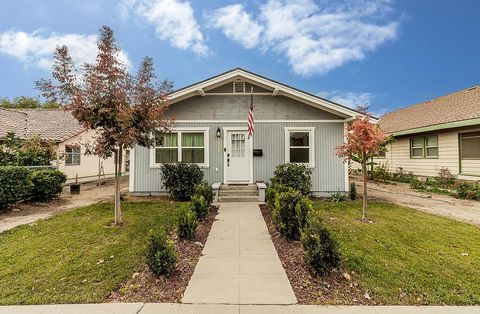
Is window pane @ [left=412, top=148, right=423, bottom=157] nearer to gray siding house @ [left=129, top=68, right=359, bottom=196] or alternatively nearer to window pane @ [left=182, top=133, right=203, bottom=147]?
gray siding house @ [left=129, top=68, right=359, bottom=196]

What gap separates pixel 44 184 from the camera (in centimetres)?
980

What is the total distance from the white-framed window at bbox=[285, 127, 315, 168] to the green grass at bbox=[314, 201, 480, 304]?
3.55m

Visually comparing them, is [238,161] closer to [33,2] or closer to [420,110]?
[33,2]

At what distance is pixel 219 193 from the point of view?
10.1 meters

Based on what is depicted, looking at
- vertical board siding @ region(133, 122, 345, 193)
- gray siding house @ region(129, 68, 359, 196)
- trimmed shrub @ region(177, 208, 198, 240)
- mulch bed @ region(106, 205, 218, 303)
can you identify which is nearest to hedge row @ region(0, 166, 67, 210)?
gray siding house @ region(129, 68, 359, 196)

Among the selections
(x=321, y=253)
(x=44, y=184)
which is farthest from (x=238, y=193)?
(x=44, y=184)

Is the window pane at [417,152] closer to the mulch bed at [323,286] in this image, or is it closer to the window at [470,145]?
the window at [470,145]

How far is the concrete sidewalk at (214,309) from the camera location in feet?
10.3

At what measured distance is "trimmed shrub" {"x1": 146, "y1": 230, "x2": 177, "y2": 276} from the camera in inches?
151

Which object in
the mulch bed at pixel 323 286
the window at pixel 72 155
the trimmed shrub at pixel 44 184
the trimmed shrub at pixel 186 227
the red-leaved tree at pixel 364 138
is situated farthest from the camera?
the window at pixel 72 155

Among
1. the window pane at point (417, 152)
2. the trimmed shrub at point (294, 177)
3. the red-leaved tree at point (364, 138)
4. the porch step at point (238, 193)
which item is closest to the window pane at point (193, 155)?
the porch step at point (238, 193)

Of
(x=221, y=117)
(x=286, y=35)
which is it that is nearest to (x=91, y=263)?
(x=221, y=117)

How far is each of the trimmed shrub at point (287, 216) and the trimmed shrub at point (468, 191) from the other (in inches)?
355

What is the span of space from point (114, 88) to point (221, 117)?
17.0ft
